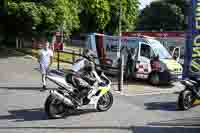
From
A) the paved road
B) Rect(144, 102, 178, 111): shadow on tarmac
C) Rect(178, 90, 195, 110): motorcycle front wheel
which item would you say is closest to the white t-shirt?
the paved road

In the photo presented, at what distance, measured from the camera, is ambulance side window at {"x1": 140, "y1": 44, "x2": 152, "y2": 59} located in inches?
651

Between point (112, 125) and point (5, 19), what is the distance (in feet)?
64.3

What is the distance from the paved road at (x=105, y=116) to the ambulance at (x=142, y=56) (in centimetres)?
258

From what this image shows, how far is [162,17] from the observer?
265 feet

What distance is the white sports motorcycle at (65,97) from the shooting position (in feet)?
30.2

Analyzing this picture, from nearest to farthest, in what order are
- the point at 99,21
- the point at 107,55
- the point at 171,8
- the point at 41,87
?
the point at 41,87, the point at 107,55, the point at 99,21, the point at 171,8

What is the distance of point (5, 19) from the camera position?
2656cm

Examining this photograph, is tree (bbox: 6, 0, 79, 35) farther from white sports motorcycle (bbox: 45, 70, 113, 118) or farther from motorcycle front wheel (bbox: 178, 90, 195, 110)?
motorcycle front wheel (bbox: 178, 90, 195, 110)

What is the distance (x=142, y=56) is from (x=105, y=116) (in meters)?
7.25

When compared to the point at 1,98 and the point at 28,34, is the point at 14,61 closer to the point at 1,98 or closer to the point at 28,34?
the point at 28,34

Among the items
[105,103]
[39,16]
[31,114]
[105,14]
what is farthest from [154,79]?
[105,14]

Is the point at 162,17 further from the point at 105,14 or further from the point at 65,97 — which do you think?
the point at 65,97

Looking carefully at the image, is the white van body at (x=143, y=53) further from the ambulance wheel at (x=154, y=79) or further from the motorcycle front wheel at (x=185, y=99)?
the motorcycle front wheel at (x=185, y=99)

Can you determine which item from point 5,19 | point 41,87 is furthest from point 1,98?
point 5,19
